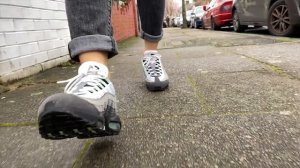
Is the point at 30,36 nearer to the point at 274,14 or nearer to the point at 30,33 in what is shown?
the point at 30,33

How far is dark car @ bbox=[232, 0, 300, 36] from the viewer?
4.05 metres

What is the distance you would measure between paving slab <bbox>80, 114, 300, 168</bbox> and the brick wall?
5.17 feet

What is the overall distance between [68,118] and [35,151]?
1.16 ft

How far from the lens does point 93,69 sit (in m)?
0.97

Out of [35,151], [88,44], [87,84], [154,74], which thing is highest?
[88,44]

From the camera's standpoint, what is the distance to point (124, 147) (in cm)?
96

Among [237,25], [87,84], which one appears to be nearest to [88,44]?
[87,84]

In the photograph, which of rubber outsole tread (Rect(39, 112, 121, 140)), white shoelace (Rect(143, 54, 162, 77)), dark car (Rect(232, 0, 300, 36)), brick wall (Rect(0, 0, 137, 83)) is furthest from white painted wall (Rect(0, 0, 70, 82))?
dark car (Rect(232, 0, 300, 36))

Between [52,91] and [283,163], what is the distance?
1.51 m

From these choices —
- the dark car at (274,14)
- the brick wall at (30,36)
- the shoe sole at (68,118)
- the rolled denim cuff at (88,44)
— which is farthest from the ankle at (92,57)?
the dark car at (274,14)

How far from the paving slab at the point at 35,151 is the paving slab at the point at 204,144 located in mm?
69

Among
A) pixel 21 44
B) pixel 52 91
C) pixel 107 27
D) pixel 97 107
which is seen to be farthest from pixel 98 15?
pixel 21 44

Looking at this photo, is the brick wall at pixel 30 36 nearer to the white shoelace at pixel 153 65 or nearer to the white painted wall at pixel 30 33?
the white painted wall at pixel 30 33

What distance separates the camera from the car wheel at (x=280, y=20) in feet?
14.0
